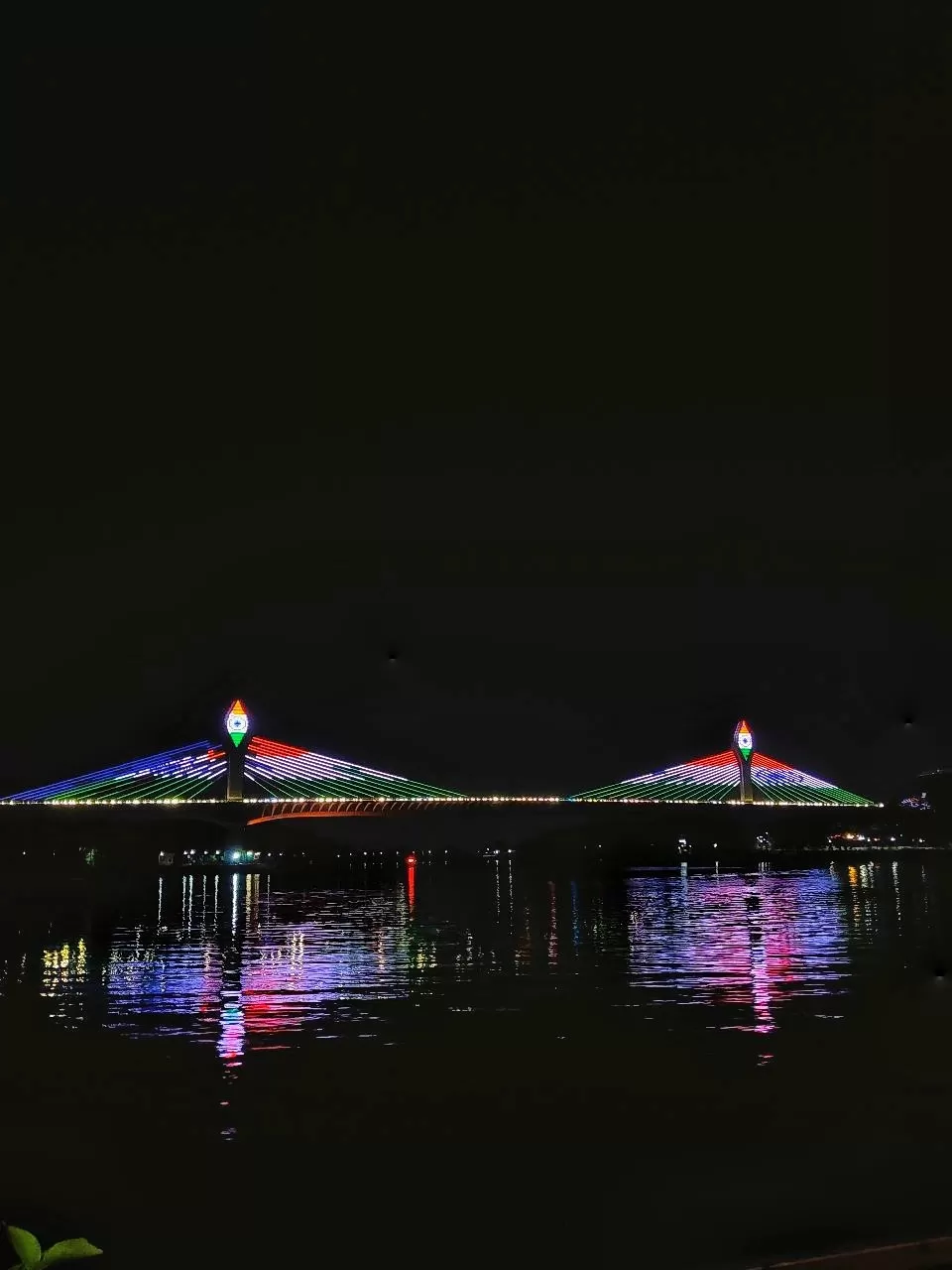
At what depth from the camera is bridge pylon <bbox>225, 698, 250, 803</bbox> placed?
129 meters

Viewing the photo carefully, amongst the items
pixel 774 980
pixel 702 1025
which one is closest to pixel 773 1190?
pixel 702 1025

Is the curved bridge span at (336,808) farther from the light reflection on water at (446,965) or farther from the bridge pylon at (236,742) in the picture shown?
the light reflection on water at (446,965)

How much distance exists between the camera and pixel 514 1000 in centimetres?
2298

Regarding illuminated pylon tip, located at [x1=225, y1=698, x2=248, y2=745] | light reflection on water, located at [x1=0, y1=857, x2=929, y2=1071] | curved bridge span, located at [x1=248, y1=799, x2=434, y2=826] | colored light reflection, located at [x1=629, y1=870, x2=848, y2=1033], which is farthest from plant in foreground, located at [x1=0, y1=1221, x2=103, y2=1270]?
illuminated pylon tip, located at [x1=225, y1=698, x2=248, y2=745]

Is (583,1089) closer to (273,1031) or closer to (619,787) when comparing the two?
(273,1031)

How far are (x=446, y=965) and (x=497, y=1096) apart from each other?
49.4 feet

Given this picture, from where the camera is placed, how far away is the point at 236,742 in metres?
136

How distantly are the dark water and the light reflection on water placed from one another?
14 cm

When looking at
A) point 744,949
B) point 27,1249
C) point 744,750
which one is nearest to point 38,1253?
point 27,1249

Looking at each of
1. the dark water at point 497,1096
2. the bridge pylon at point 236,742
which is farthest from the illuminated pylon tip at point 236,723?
the dark water at point 497,1096

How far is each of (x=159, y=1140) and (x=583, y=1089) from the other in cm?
464

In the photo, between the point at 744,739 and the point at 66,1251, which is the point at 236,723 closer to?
the point at 744,739

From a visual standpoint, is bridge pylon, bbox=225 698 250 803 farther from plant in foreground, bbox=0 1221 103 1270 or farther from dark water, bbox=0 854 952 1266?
plant in foreground, bbox=0 1221 103 1270

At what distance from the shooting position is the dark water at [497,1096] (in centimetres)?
973
